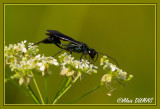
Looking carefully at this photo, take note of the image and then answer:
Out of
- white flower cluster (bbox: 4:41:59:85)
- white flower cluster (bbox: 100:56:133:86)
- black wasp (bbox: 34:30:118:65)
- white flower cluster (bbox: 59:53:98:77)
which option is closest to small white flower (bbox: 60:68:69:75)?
white flower cluster (bbox: 59:53:98:77)

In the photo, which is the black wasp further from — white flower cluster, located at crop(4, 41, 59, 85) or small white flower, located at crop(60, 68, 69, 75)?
small white flower, located at crop(60, 68, 69, 75)

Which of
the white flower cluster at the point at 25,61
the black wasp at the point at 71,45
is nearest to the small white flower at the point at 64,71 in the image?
the white flower cluster at the point at 25,61

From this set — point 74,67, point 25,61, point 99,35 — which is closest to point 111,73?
point 74,67

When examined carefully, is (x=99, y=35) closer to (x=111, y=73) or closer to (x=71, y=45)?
(x=71, y=45)

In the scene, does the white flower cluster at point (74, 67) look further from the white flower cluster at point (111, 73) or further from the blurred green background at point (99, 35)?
the blurred green background at point (99, 35)

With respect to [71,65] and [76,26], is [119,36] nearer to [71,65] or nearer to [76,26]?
[76,26]
